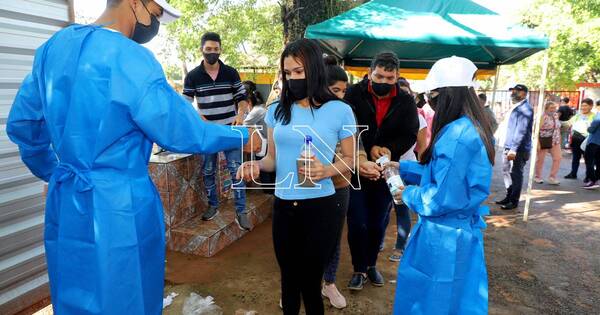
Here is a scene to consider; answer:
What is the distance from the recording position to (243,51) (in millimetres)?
19297

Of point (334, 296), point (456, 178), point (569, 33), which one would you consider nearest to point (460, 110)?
point (456, 178)

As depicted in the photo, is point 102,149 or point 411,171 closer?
point 102,149

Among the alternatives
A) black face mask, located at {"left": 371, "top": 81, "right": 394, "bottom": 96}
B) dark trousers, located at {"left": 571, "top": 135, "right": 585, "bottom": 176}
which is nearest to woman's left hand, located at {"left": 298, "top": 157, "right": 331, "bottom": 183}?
black face mask, located at {"left": 371, "top": 81, "right": 394, "bottom": 96}

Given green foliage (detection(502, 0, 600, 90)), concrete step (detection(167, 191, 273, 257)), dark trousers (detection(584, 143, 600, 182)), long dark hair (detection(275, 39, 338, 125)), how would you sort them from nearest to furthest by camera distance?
long dark hair (detection(275, 39, 338, 125)) < concrete step (detection(167, 191, 273, 257)) < dark trousers (detection(584, 143, 600, 182)) < green foliage (detection(502, 0, 600, 90))

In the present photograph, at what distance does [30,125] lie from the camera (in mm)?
1723

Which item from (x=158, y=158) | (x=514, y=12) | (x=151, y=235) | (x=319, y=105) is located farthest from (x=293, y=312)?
(x=514, y=12)

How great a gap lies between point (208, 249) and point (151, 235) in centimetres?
255

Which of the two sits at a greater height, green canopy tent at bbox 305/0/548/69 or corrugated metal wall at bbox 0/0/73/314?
green canopy tent at bbox 305/0/548/69

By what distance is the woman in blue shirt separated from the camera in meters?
2.14

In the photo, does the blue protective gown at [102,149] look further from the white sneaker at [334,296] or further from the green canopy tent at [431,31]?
the green canopy tent at [431,31]

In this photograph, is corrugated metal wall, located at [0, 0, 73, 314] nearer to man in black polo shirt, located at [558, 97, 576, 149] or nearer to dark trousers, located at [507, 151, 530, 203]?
dark trousers, located at [507, 151, 530, 203]

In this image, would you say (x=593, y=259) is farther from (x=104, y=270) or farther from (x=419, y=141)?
(x=104, y=270)

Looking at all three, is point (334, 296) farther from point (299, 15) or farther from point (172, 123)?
point (299, 15)

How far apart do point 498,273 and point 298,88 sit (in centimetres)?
320
